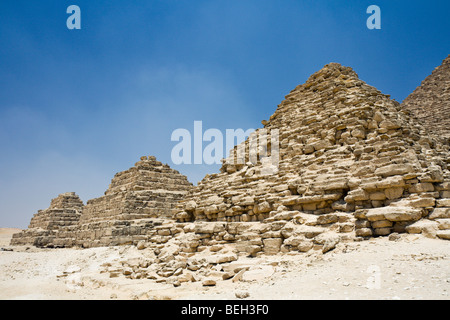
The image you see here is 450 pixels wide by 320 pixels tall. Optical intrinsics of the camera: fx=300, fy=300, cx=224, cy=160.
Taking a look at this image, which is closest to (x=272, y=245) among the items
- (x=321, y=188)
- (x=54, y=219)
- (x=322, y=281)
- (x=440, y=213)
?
(x=321, y=188)

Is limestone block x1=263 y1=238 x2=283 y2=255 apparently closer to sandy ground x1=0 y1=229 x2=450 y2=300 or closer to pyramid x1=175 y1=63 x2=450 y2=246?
sandy ground x1=0 y1=229 x2=450 y2=300

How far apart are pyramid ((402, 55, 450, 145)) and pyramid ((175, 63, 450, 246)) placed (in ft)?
73.5

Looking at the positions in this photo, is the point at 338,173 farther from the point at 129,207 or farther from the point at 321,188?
the point at 129,207

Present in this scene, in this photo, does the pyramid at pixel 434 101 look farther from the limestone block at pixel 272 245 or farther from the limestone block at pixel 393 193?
the limestone block at pixel 272 245

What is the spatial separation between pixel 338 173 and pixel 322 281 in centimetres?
460

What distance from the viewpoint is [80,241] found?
2223cm

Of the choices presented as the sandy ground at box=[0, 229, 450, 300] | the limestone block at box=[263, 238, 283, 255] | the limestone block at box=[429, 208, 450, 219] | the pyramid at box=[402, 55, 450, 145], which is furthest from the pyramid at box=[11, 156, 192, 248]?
the pyramid at box=[402, 55, 450, 145]

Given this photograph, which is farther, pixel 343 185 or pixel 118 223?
pixel 118 223

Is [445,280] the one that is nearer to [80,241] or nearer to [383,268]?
[383,268]

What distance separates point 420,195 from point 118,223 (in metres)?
17.5

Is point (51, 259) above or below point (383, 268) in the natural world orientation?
below

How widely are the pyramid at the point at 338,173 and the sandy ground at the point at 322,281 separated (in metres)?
0.97

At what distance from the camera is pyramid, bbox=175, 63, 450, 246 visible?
7719 mm
